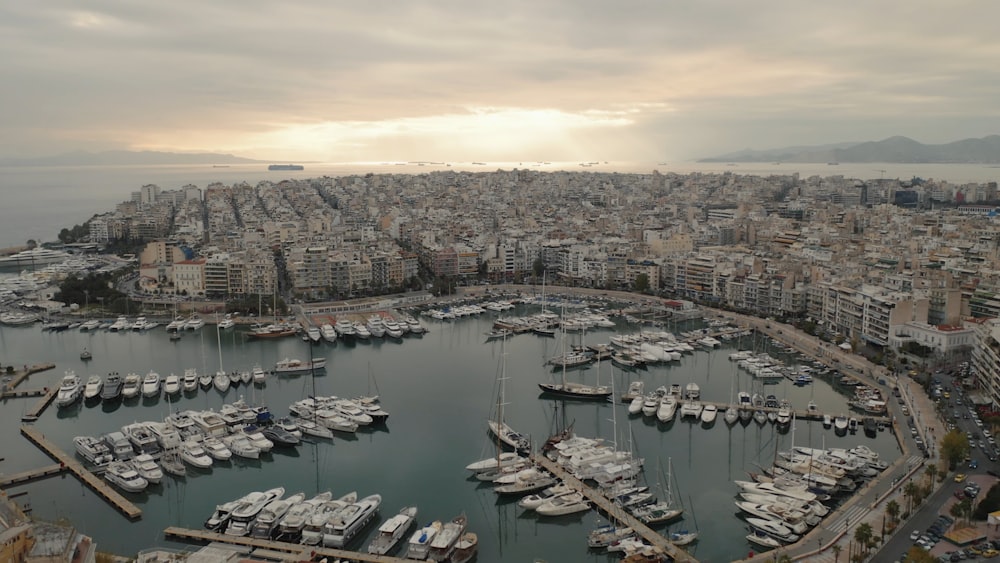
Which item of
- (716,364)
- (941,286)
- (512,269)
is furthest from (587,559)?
(512,269)

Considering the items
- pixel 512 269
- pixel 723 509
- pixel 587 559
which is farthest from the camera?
pixel 512 269

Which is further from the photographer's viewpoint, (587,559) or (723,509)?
(723,509)

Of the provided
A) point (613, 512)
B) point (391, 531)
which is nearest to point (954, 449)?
point (613, 512)

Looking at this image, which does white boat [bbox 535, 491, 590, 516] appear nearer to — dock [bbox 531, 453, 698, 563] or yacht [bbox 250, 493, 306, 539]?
dock [bbox 531, 453, 698, 563]

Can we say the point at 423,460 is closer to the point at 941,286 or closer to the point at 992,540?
the point at 992,540

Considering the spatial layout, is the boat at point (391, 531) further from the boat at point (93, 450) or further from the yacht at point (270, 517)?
the boat at point (93, 450)

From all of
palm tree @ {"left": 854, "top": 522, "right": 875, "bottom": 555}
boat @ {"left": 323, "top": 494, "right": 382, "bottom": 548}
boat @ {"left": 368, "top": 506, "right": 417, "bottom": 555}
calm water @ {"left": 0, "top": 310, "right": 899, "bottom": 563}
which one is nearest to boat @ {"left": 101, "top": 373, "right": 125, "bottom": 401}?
calm water @ {"left": 0, "top": 310, "right": 899, "bottom": 563}
